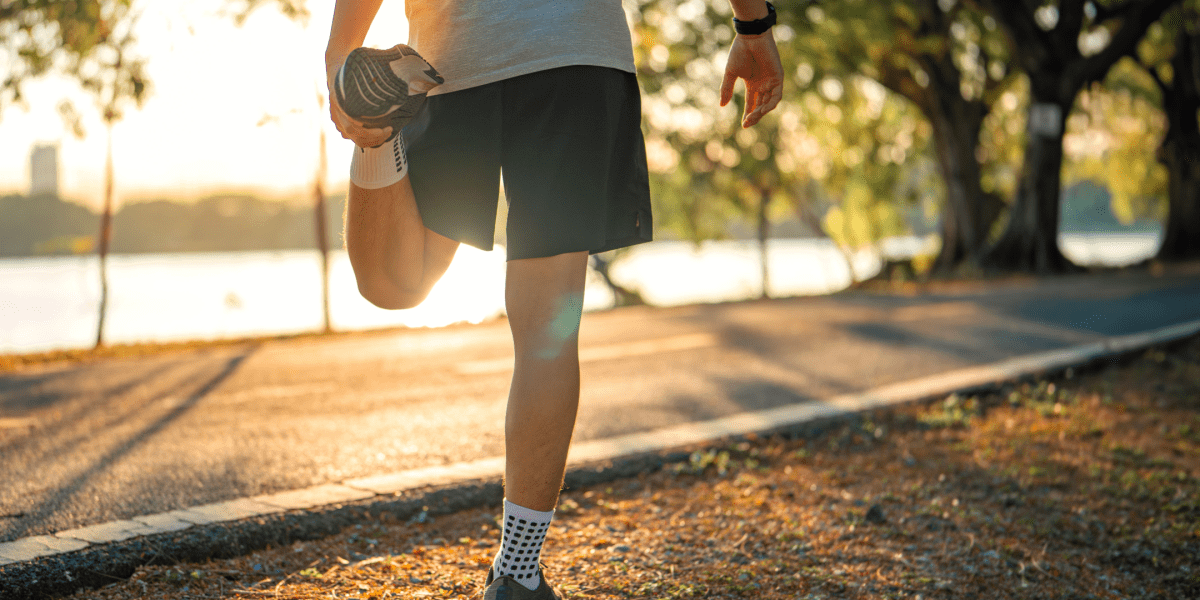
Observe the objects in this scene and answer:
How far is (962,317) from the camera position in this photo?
8109mm

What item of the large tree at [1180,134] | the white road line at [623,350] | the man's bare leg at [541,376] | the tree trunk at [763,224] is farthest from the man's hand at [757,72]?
the tree trunk at [763,224]

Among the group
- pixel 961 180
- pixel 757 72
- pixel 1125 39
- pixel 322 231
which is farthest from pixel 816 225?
pixel 757 72

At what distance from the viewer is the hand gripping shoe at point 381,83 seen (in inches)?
59.1

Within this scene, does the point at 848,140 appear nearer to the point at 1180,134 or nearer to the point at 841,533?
the point at 1180,134

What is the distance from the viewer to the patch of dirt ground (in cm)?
198

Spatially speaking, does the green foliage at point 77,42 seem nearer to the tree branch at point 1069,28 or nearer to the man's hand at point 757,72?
the man's hand at point 757,72

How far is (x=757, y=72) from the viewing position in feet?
6.85

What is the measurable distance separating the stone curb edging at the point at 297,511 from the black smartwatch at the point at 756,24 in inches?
59.9

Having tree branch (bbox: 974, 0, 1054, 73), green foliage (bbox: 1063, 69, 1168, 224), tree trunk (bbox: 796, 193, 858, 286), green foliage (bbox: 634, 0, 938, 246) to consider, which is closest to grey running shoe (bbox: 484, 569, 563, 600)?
green foliage (bbox: 634, 0, 938, 246)

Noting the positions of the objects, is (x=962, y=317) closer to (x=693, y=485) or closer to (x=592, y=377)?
(x=592, y=377)

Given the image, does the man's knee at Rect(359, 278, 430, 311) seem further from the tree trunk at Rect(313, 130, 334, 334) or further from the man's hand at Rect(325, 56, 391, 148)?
the tree trunk at Rect(313, 130, 334, 334)

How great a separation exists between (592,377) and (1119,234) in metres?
145

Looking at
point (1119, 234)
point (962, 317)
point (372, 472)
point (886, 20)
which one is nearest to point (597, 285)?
point (886, 20)

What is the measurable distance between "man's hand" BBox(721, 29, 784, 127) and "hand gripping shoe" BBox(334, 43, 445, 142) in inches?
31.4
